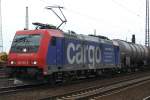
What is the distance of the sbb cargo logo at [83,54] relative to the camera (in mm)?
22031

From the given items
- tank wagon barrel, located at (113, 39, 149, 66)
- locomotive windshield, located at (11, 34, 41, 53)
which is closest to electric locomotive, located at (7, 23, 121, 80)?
locomotive windshield, located at (11, 34, 41, 53)

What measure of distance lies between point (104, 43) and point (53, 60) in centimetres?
889

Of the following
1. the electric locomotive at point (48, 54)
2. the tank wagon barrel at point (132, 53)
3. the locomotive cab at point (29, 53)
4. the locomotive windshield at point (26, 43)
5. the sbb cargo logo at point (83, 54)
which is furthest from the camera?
the tank wagon barrel at point (132, 53)

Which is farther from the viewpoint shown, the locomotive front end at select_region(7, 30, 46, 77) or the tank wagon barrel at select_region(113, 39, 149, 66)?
the tank wagon barrel at select_region(113, 39, 149, 66)

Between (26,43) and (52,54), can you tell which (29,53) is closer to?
(26,43)

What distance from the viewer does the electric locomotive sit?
63.1 feet

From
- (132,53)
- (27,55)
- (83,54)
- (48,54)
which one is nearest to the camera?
(48,54)

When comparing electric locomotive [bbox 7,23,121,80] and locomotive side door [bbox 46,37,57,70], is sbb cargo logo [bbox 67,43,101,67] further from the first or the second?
locomotive side door [bbox 46,37,57,70]

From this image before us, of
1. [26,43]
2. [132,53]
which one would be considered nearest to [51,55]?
[26,43]

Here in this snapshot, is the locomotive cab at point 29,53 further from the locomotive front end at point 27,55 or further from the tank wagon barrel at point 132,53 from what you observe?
the tank wagon barrel at point 132,53

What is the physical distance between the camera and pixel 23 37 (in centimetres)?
2036

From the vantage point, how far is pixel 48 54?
1944 centimetres

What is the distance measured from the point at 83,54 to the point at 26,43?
196 inches

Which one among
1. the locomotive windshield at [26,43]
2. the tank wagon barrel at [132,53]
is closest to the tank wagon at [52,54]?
the locomotive windshield at [26,43]
